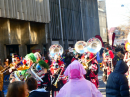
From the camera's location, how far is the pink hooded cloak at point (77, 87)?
3.33m

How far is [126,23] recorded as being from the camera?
24.5m

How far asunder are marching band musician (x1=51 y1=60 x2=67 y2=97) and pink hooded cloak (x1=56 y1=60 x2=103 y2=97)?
398 centimetres

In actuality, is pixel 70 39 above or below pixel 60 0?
below

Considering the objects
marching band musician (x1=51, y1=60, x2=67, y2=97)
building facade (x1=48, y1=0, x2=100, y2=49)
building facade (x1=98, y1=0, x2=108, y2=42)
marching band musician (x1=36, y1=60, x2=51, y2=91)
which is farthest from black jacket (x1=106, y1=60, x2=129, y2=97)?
building facade (x1=98, y1=0, x2=108, y2=42)

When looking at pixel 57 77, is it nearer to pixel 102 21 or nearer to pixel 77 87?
pixel 77 87

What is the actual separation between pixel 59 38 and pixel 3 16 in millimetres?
12584

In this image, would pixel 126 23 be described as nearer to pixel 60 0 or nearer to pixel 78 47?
pixel 60 0

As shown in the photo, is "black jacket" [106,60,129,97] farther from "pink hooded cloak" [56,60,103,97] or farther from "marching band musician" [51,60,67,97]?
"marching band musician" [51,60,67,97]

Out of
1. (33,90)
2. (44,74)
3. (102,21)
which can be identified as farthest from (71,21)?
(33,90)

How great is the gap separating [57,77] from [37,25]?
1555 cm

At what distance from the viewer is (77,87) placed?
339 cm

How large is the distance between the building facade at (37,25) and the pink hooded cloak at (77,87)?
13734mm

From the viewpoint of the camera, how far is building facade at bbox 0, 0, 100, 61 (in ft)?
56.5

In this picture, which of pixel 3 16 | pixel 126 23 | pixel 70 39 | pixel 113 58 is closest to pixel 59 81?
pixel 113 58
